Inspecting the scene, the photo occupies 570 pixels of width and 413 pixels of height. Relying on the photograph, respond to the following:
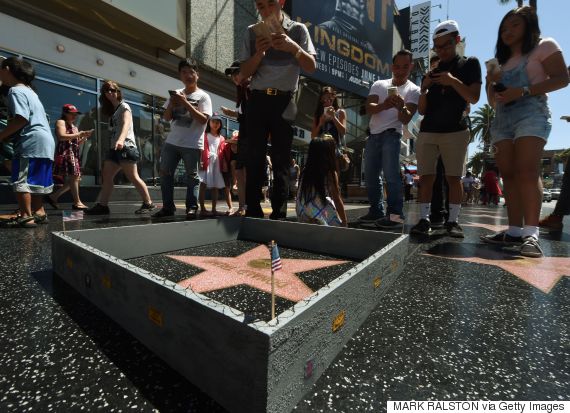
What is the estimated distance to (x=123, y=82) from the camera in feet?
26.2

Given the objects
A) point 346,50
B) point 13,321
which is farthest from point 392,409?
point 346,50

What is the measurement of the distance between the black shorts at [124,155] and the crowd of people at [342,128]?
13 millimetres

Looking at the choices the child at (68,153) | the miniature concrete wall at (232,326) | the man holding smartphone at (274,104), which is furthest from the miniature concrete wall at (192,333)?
the child at (68,153)

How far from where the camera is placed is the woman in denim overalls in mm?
2188

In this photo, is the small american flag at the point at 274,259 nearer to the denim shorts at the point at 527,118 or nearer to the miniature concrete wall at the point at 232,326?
the miniature concrete wall at the point at 232,326

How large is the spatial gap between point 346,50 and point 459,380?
57.7ft

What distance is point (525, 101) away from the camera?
2.28m

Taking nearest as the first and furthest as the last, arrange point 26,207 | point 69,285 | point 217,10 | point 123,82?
1. point 69,285
2. point 26,207
3. point 123,82
4. point 217,10

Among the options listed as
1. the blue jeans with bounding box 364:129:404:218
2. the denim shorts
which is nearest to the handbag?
the blue jeans with bounding box 364:129:404:218

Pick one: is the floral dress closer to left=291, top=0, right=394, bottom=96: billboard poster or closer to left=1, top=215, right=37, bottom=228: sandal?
left=1, top=215, right=37, bottom=228: sandal

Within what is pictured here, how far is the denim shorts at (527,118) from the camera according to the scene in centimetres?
222

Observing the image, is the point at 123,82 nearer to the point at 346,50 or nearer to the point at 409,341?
the point at 409,341

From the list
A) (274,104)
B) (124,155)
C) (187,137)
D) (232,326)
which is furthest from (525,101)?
(124,155)

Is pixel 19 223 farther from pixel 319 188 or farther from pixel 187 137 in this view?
pixel 319 188
